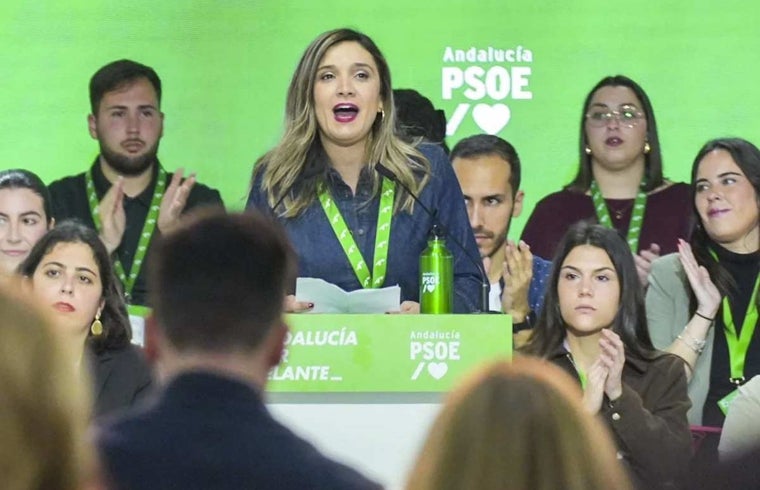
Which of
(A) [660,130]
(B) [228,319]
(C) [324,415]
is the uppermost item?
(A) [660,130]

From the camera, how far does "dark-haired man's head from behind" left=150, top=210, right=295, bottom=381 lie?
2.41 metres

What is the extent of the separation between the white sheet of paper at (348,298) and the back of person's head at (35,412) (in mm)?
2601

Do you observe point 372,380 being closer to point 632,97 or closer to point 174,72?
point 632,97

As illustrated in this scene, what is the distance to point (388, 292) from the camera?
14.0 feet

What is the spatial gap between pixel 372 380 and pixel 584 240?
3.94 ft

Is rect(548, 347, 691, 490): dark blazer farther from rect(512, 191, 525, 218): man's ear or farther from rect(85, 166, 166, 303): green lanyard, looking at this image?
rect(85, 166, 166, 303): green lanyard

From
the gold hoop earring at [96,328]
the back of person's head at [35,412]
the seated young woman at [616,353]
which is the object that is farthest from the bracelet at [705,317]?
the back of person's head at [35,412]

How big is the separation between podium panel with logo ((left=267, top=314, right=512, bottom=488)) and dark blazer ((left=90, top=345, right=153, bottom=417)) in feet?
2.13

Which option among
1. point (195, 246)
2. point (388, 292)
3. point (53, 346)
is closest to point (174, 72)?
point (388, 292)

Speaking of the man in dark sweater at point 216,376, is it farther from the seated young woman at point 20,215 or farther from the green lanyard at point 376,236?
the seated young woman at point 20,215

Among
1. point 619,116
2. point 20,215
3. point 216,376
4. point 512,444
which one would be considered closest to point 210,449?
point 216,376

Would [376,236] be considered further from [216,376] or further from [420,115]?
[216,376]

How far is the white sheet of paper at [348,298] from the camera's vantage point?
4.27 metres

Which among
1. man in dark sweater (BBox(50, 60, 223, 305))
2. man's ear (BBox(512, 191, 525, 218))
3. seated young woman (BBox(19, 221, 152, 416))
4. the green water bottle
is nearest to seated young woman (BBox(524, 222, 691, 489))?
the green water bottle
